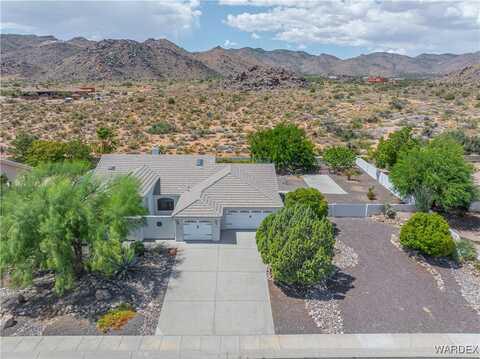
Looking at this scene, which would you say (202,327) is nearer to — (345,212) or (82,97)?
(345,212)

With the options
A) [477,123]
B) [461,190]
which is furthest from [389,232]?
[477,123]

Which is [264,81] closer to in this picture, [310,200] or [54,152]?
[54,152]

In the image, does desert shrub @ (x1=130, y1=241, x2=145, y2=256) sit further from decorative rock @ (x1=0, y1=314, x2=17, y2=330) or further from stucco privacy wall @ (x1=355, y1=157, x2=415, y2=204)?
stucco privacy wall @ (x1=355, y1=157, x2=415, y2=204)

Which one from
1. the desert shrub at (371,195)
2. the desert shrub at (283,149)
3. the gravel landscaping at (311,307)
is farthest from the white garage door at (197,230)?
the desert shrub at (283,149)

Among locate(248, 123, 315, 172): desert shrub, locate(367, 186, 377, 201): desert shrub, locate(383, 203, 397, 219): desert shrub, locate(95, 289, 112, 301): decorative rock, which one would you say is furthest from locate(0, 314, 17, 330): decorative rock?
locate(367, 186, 377, 201): desert shrub

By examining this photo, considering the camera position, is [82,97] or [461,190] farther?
[82,97]

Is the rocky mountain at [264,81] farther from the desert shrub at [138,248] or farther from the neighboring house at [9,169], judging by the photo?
the desert shrub at [138,248]
